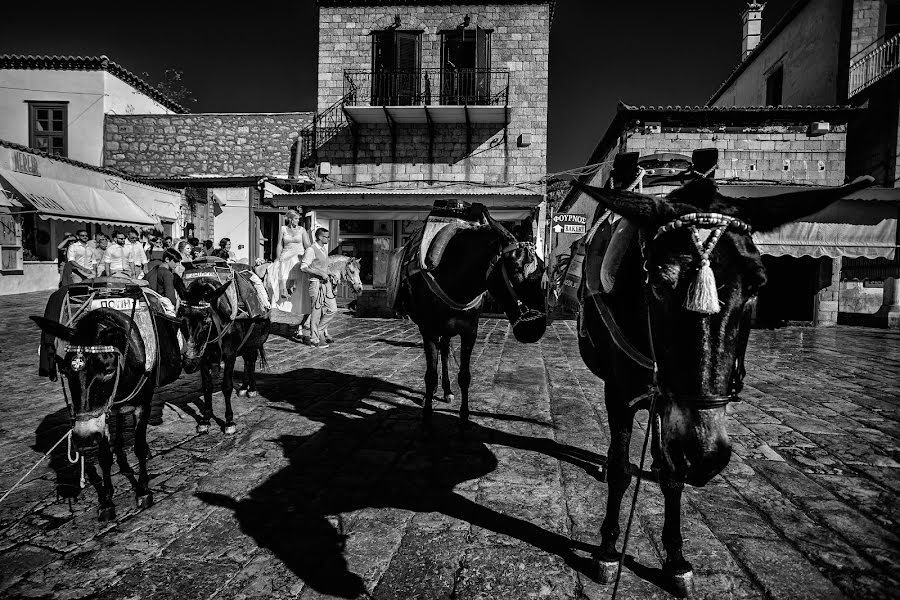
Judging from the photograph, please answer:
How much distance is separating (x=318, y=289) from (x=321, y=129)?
409 inches

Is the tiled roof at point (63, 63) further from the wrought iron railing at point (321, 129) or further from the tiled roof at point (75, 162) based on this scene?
the wrought iron railing at point (321, 129)

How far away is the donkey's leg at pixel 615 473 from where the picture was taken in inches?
95.7

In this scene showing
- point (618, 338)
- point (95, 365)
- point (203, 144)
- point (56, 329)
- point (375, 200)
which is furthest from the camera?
point (203, 144)

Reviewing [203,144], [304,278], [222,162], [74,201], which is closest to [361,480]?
[304,278]

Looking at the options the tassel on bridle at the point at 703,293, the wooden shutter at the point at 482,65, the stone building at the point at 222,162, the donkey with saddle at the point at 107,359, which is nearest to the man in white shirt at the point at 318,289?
the donkey with saddle at the point at 107,359

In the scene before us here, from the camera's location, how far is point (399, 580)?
2.37 meters

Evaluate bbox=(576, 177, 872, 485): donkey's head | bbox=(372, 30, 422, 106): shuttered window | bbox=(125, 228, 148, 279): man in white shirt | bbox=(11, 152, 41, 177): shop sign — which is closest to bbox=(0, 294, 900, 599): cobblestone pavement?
bbox=(576, 177, 872, 485): donkey's head

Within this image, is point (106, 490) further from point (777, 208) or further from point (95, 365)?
point (777, 208)

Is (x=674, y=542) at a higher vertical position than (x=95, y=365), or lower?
lower

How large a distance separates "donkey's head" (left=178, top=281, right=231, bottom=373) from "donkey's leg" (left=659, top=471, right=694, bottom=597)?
3.92 metres

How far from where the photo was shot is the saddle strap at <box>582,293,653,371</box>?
90.2 inches

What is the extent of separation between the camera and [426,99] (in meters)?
16.3

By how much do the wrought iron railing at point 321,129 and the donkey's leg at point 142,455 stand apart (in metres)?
15.2

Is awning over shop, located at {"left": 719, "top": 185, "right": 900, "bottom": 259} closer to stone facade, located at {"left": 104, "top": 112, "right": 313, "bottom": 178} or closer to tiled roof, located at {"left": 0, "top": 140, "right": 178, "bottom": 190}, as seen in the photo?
stone facade, located at {"left": 104, "top": 112, "right": 313, "bottom": 178}
